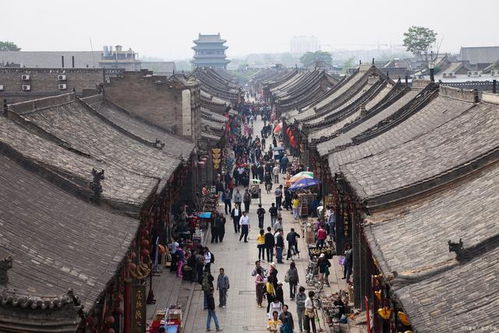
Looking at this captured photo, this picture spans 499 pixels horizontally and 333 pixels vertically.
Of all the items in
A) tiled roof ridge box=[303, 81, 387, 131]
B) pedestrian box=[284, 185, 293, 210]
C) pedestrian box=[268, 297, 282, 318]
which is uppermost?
tiled roof ridge box=[303, 81, 387, 131]

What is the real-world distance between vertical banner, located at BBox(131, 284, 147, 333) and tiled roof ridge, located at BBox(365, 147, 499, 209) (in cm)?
545

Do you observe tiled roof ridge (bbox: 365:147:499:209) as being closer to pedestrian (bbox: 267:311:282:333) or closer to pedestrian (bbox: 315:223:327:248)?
pedestrian (bbox: 267:311:282:333)

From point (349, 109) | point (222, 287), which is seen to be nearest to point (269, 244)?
point (222, 287)

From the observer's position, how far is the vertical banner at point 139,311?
2459cm

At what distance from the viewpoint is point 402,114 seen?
39156mm

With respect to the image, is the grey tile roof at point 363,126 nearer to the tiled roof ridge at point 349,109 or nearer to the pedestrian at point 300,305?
the tiled roof ridge at point 349,109

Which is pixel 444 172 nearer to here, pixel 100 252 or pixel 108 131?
pixel 100 252

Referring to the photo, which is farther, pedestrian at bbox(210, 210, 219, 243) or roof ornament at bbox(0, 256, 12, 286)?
pedestrian at bbox(210, 210, 219, 243)

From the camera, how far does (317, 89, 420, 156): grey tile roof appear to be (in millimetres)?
41688

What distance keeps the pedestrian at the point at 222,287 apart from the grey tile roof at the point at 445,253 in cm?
695

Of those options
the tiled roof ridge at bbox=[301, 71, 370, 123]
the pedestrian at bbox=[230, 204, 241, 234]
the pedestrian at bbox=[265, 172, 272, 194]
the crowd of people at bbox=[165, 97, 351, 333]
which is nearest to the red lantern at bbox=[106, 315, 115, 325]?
the crowd of people at bbox=[165, 97, 351, 333]

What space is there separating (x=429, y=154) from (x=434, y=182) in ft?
11.5

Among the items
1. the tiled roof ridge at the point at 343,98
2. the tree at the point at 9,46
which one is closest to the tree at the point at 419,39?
the tree at the point at 9,46

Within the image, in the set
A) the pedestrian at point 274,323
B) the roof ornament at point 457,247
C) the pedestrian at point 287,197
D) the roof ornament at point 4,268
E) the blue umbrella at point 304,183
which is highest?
the roof ornament at point 4,268
